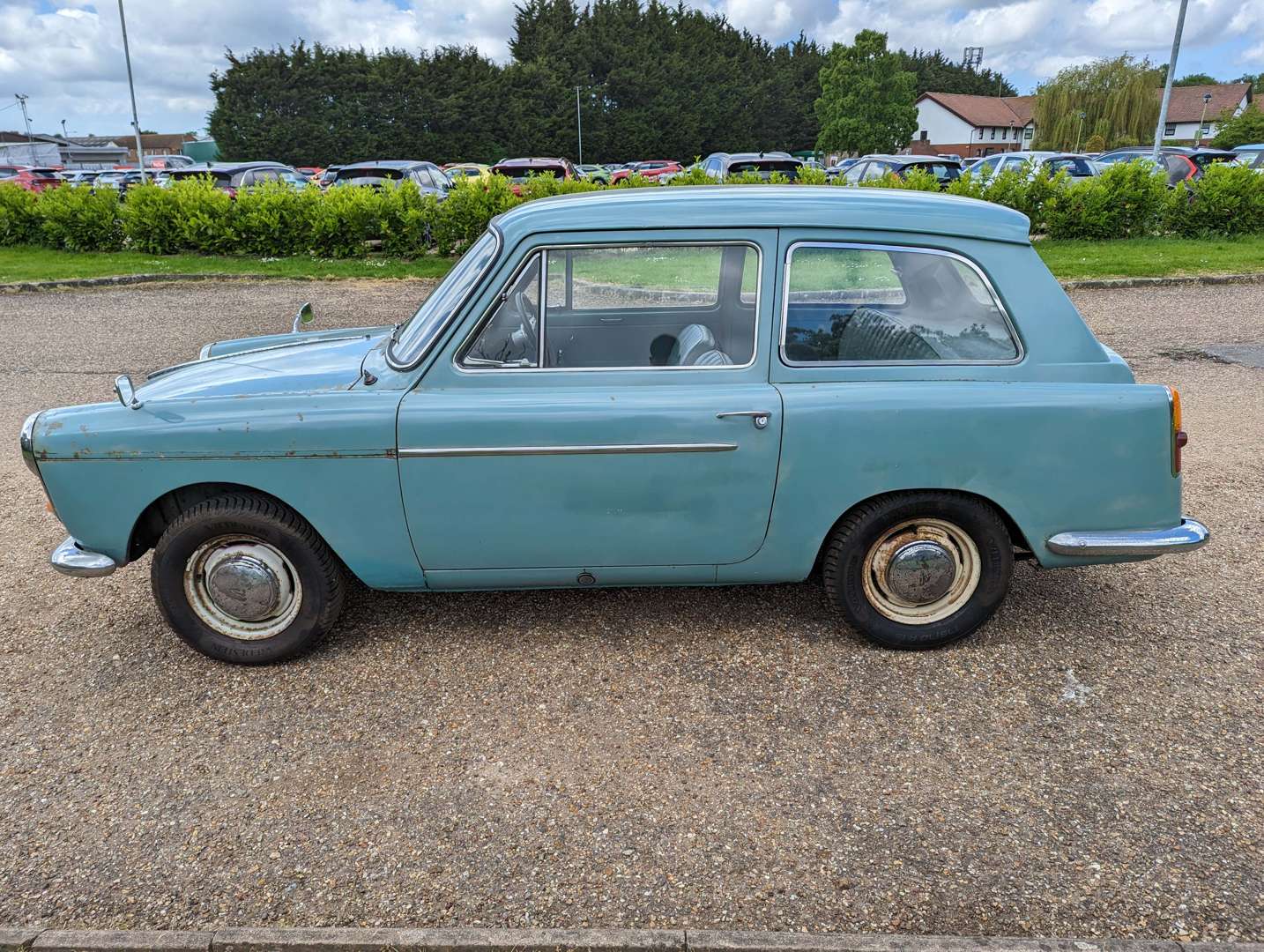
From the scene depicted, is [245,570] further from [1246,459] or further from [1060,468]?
[1246,459]

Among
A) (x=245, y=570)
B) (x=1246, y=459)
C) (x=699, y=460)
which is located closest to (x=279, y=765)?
(x=245, y=570)

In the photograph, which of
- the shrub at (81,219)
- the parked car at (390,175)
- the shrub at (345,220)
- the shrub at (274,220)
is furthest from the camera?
the parked car at (390,175)

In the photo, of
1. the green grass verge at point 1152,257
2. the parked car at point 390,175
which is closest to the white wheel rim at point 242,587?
the green grass verge at point 1152,257

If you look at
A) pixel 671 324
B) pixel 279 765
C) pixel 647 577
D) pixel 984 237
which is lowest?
pixel 279 765

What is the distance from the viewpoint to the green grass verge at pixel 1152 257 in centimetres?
1205

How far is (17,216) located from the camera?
15547mm

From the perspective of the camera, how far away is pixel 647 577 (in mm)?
A: 3352

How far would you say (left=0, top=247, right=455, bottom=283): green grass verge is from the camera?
13.2m

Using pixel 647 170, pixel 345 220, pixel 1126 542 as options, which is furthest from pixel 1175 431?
pixel 647 170

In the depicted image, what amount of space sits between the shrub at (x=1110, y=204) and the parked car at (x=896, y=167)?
239 centimetres

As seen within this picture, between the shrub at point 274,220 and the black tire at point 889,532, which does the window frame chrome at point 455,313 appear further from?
the shrub at point 274,220

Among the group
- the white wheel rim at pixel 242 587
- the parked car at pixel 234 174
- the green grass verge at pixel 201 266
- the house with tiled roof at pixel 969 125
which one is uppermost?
the house with tiled roof at pixel 969 125

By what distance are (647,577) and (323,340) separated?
6.30ft

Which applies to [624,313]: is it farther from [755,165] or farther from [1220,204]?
[755,165]
